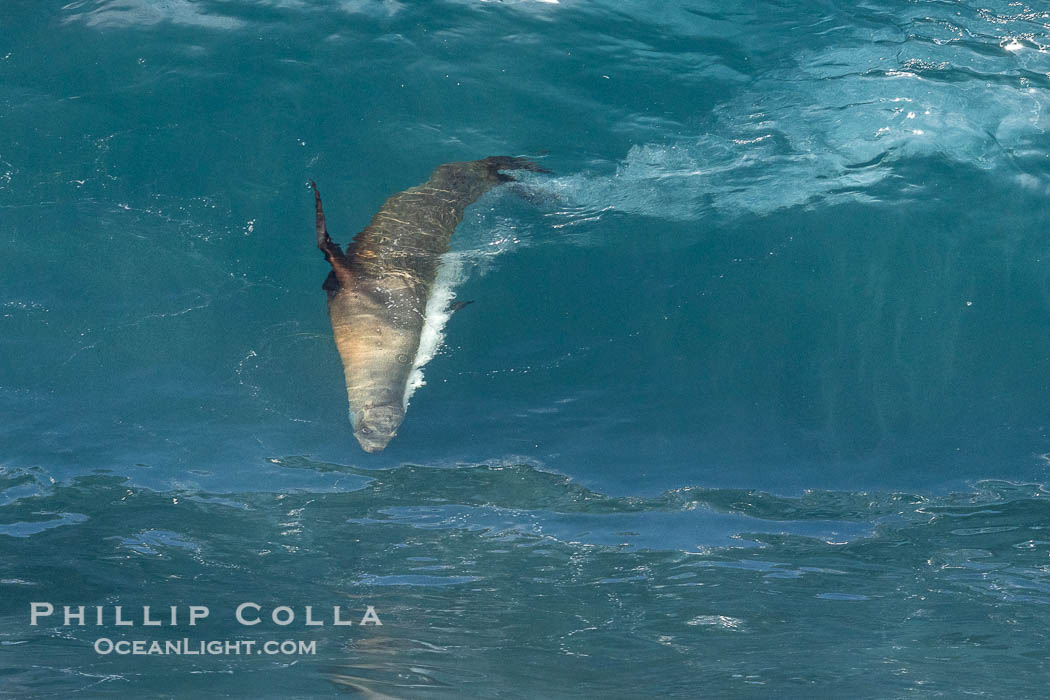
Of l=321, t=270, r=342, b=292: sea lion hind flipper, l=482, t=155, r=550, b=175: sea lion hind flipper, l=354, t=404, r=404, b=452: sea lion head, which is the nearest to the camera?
l=321, t=270, r=342, b=292: sea lion hind flipper

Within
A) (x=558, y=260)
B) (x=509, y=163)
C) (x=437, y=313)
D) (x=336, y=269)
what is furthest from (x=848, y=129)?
(x=336, y=269)

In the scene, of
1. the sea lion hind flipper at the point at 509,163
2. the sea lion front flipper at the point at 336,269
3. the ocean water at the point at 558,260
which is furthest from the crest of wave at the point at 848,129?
the sea lion front flipper at the point at 336,269

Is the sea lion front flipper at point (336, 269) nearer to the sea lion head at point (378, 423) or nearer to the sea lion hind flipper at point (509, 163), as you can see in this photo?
the sea lion head at point (378, 423)

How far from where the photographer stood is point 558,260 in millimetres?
9070

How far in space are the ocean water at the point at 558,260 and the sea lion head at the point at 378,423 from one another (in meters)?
0.87

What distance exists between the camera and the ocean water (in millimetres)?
8484

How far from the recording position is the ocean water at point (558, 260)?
8.48 meters

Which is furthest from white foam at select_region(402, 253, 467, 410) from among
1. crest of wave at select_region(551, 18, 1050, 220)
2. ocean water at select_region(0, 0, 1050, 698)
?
crest of wave at select_region(551, 18, 1050, 220)

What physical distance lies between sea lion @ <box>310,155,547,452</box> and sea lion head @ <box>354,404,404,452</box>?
0.04 ft

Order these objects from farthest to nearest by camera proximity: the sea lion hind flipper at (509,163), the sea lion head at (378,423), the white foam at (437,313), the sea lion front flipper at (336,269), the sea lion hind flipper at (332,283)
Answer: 1. the sea lion hind flipper at (509,163)
2. the white foam at (437,313)
3. the sea lion head at (378,423)
4. the sea lion hind flipper at (332,283)
5. the sea lion front flipper at (336,269)

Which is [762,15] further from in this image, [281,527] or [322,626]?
[322,626]

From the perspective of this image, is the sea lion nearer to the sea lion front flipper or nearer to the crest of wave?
the sea lion front flipper

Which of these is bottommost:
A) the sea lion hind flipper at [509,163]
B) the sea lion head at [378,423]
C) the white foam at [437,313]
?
the sea lion head at [378,423]

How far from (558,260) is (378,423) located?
3042 millimetres
